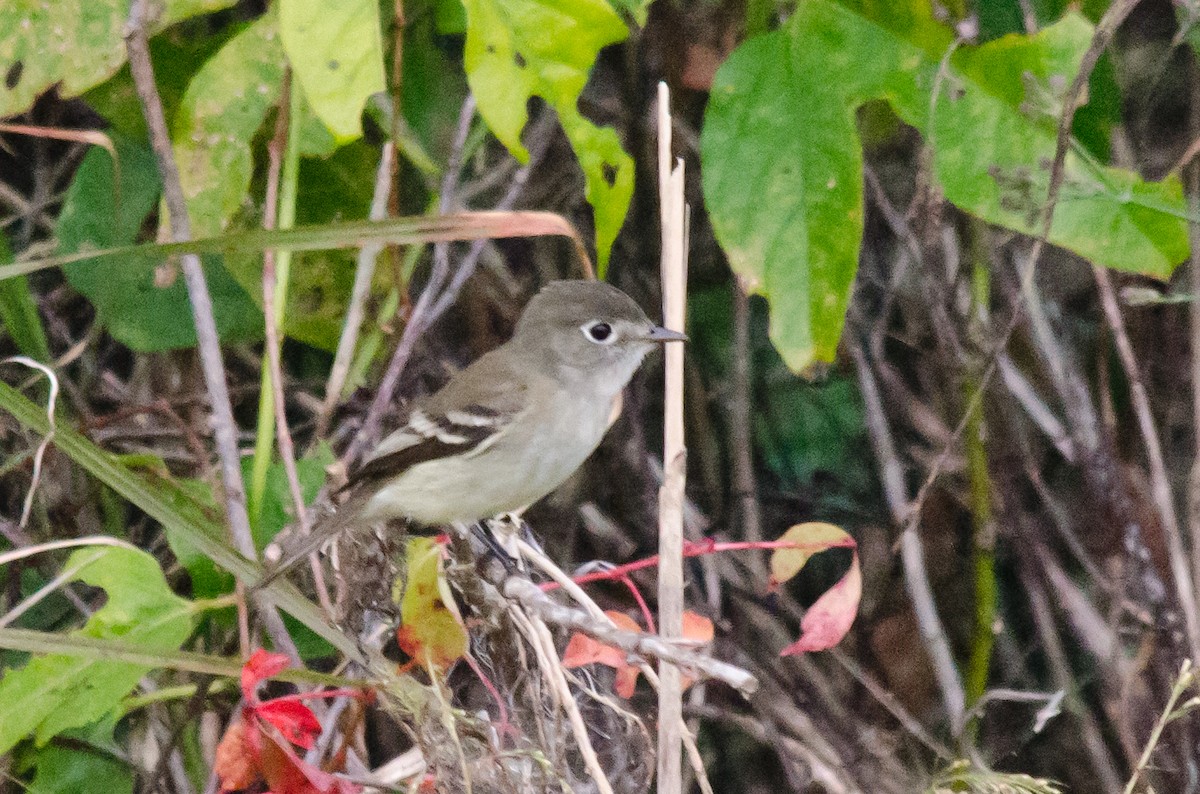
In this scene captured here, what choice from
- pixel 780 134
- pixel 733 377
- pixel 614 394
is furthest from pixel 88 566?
pixel 733 377

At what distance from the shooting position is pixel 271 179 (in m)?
2.46

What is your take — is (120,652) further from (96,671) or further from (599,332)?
(599,332)

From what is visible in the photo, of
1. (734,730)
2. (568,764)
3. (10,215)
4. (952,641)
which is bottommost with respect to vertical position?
(734,730)

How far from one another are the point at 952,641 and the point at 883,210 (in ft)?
3.59

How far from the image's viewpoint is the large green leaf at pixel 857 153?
2.06m

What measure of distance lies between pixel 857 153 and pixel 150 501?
119 centimetres

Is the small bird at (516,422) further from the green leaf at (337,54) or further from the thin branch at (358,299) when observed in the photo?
the green leaf at (337,54)

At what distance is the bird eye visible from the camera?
102 inches

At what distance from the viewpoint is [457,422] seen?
2492mm

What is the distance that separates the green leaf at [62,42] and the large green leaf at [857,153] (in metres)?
0.92

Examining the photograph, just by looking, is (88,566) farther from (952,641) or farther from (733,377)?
(952,641)

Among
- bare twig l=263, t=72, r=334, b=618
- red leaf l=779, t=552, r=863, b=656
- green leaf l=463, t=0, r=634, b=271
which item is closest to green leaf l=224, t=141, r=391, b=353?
bare twig l=263, t=72, r=334, b=618

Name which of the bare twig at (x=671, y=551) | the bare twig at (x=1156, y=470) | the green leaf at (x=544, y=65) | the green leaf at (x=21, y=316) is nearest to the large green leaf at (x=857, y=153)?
the green leaf at (x=544, y=65)

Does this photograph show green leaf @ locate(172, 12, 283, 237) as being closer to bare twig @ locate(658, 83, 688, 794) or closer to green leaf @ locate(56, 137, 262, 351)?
green leaf @ locate(56, 137, 262, 351)
